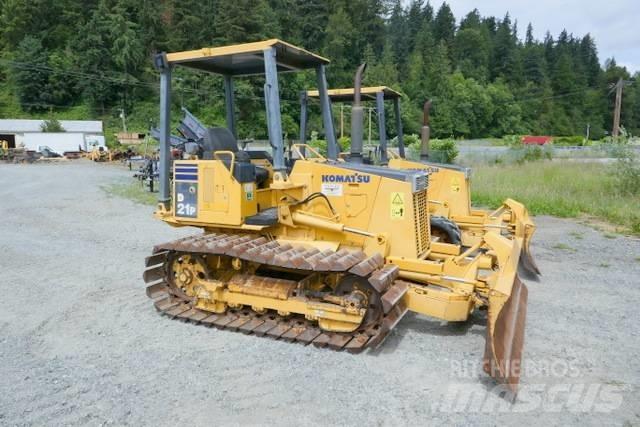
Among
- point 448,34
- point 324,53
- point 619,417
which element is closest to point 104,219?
point 619,417

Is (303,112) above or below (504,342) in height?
above

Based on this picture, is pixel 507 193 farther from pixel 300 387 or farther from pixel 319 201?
pixel 300 387

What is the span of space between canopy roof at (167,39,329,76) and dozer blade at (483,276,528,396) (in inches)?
127

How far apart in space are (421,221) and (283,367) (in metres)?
2.16

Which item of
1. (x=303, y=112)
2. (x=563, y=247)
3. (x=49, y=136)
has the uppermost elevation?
(x=49, y=136)

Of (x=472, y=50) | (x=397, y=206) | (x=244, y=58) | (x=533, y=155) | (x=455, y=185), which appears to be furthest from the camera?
(x=472, y=50)

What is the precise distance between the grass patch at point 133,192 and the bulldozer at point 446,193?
844cm

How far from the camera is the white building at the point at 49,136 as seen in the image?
5194 cm

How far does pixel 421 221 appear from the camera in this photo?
17.7 ft

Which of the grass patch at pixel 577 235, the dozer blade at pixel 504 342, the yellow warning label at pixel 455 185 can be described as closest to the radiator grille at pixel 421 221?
the dozer blade at pixel 504 342

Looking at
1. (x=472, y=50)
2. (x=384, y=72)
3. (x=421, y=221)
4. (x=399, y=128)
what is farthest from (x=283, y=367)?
(x=472, y=50)

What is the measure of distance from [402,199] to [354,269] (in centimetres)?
99

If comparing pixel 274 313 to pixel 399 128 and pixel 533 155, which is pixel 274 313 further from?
pixel 533 155

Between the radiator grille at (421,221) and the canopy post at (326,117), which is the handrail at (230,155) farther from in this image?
the radiator grille at (421,221)
